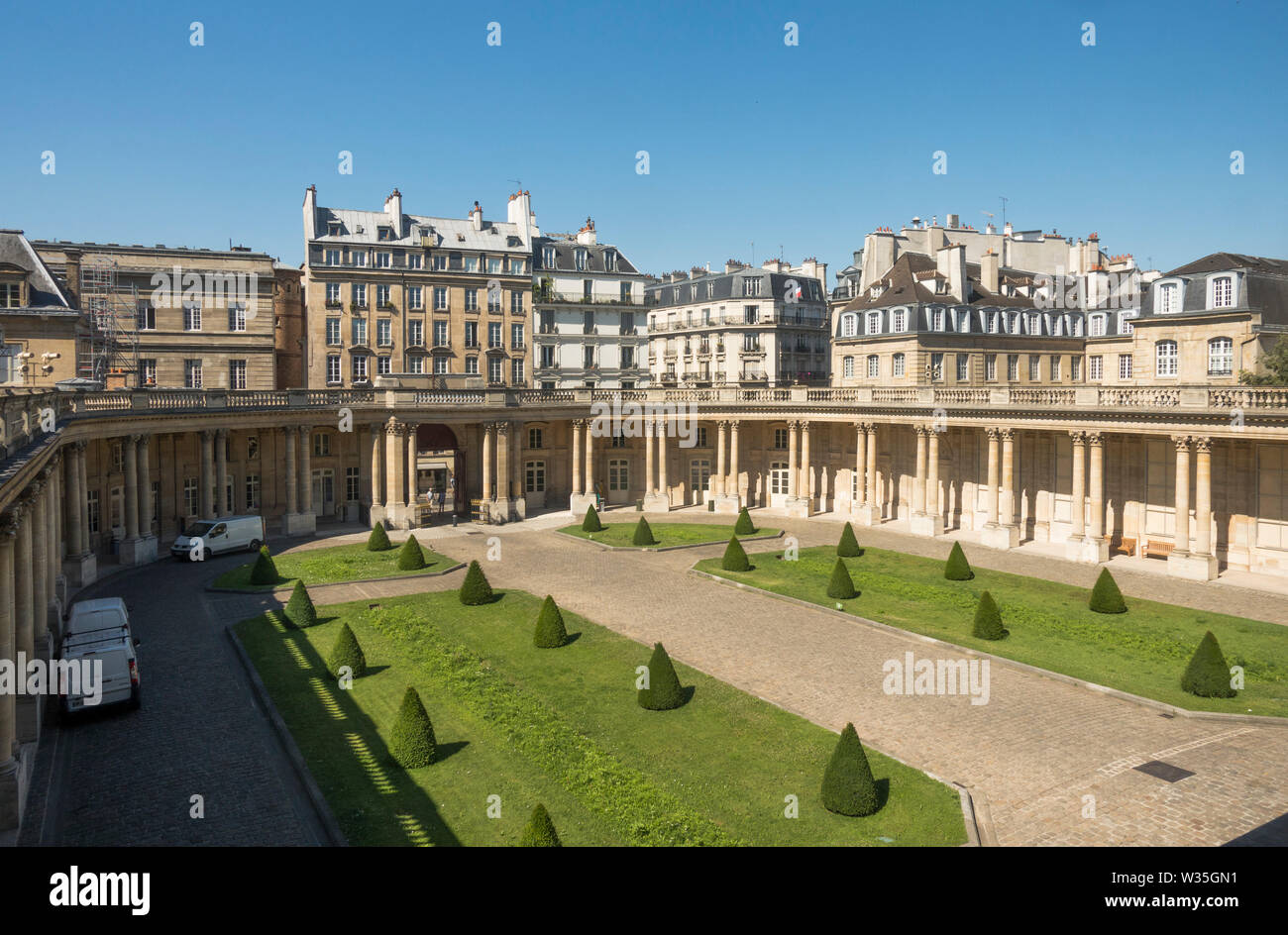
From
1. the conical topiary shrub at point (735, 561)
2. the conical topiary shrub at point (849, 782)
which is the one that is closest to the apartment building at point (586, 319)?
the conical topiary shrub at point (735, 561)

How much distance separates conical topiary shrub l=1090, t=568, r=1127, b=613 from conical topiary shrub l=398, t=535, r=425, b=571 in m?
28.4

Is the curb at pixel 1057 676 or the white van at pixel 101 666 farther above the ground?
the white van at pixel 101 666

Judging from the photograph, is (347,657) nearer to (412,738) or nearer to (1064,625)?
(412,738)

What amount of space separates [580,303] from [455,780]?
59.0m

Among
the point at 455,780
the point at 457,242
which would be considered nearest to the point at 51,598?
the point at 455,780

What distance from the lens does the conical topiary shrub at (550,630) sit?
94.5ft

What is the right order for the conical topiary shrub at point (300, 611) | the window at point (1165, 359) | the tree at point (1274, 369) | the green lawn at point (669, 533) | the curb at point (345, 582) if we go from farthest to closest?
1. the window at point (1165, 359)
2. the green lawn at point (669, 533)
3. the tree at point (1274, 369)
4. the curb at point (345, 582)
5. the conical topiary shrub at point (300, 611)

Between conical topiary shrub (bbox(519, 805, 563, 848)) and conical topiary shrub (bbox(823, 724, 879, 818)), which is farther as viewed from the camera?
conical topiary shrub (bbox(823, 724, 879, 818))

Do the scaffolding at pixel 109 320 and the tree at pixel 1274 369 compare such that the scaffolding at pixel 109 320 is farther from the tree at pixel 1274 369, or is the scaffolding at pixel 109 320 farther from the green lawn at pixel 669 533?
the tree at pixel 1274 369

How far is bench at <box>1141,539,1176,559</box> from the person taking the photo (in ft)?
140

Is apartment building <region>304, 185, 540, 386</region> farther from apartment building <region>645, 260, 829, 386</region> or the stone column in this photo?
the stone column

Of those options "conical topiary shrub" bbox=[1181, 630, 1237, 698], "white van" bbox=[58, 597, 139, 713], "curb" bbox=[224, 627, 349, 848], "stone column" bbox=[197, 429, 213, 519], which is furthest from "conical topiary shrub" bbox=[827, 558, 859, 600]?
"stone column" bbox=[197, 429, 213, 519]

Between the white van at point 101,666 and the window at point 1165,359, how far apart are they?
5366 cm

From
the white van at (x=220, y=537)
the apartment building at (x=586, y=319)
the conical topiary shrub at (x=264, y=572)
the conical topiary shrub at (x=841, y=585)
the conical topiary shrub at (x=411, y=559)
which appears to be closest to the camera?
the conical topiary shrub at (x=841, y=585)
